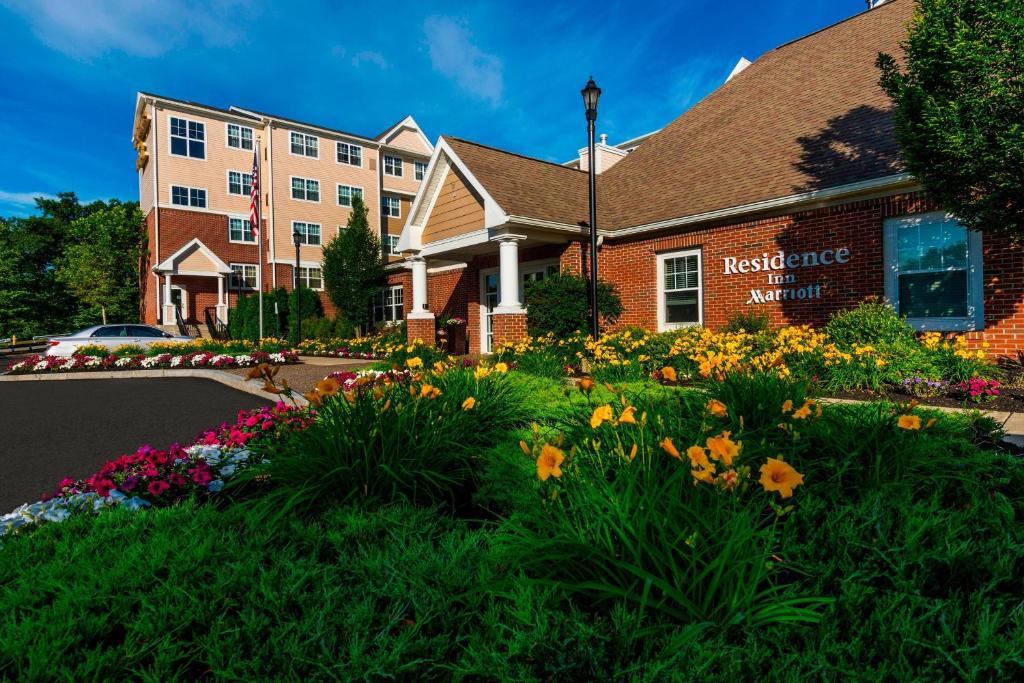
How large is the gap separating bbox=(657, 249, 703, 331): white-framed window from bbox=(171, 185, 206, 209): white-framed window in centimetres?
2856

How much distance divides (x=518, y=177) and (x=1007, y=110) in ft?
34.0

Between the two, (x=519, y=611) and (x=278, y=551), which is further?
(x=278, y=551)

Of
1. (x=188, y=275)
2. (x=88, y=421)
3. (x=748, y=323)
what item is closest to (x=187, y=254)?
(x=188, y=275)

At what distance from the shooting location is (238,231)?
1222 inches

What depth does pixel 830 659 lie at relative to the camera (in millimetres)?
1501

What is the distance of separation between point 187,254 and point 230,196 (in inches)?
186

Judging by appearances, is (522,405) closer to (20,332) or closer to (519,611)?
(519,611)

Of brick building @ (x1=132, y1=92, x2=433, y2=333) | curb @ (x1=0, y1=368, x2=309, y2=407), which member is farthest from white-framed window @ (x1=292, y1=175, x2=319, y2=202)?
curb @ (x1=0, y1=368, x2=309, y2=407)

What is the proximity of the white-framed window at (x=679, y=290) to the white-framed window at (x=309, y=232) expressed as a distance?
26.1 metres

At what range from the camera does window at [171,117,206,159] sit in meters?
28.9

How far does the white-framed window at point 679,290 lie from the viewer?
1195 centimetres

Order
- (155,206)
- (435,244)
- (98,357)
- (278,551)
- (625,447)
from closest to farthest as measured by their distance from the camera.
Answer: (278,551) < (625,447) < (98,357) < (435,244) < (155,206)

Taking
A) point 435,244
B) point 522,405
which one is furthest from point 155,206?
point 522,405

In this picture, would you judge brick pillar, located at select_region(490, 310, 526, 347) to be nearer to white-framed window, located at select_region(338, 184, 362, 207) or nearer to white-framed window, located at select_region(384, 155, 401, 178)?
white-framed window, located at select_region(338, 184, 362, 207)
